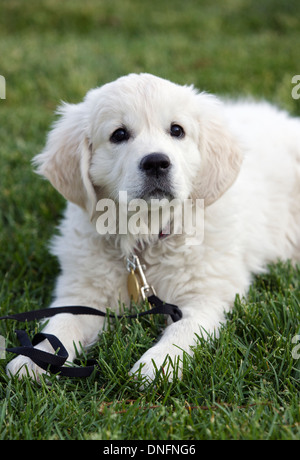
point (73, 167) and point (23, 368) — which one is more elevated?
point (73, 167)

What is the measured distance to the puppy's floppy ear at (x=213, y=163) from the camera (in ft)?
9.47

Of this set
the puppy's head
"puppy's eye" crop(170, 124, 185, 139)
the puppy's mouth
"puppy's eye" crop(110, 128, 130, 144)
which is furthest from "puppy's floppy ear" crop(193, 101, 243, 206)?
"puppy's eye" crop(110, 128, 130, 144)

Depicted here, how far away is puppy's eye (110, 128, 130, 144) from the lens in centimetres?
274

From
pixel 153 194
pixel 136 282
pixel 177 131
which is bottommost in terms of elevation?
pixel 136 282

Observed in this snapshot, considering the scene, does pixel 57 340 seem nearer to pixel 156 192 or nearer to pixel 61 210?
pixel 156 192

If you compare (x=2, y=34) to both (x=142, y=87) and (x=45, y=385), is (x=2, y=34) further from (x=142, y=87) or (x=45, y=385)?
(x=45, y=385)

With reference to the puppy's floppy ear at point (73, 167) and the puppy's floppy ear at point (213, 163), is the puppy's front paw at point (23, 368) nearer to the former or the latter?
the puppy's floppy ear at point (73, 167)

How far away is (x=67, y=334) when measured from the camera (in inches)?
104

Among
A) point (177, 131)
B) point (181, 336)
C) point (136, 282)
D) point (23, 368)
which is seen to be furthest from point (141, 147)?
point (23, 368)

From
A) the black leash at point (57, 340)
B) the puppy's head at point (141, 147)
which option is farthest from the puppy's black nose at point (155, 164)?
the black leash at point (57, 340)

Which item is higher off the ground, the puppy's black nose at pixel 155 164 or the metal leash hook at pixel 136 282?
the puppy's black nose at pixel 155 164

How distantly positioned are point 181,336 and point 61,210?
6.15 ft

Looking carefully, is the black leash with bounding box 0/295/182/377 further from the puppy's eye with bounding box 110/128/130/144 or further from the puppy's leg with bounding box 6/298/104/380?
the puppy's eye with bounding box 110/128/130/144

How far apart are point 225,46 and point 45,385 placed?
6.27m
